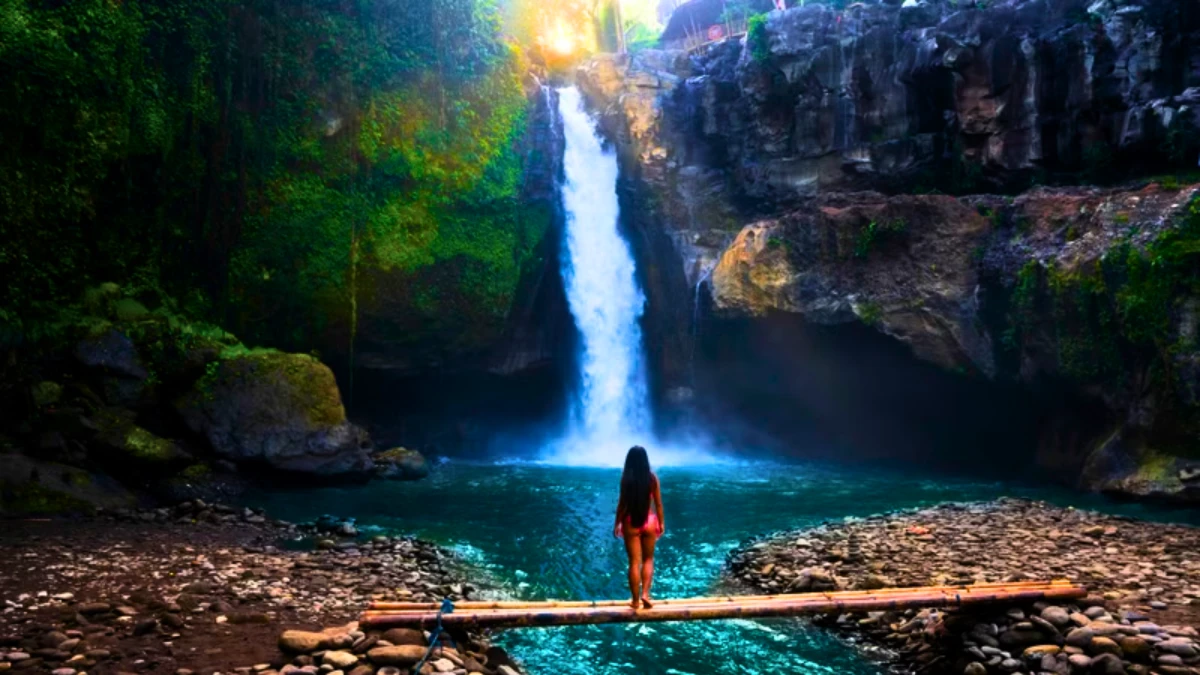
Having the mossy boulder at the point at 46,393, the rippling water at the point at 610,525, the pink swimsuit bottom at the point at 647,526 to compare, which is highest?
the mossy boulder at the point at 46,393

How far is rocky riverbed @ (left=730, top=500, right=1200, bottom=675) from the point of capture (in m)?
6.89

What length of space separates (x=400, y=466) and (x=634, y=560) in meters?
13.4

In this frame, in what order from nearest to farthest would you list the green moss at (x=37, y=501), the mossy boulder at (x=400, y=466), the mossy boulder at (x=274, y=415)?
the green moss at (x=37, y=501)
the mossy boulder at (x=274, y=415)
the mossy boulder at (x=400, y=466)

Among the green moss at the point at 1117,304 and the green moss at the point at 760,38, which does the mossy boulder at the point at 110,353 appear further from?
the green moss at the point at 1117,304

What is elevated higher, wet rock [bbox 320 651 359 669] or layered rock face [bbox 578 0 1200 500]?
layered rock face [bbox 578 0 1200 500]

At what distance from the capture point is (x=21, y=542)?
10.7 meters

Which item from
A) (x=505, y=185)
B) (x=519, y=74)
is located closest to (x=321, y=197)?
(x=505, y=185)

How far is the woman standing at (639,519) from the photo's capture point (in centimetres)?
718

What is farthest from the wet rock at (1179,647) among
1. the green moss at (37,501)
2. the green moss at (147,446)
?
the green moss at (147,446)

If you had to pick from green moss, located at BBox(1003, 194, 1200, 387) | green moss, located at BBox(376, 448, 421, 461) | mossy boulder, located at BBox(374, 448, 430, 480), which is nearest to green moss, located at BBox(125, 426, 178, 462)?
mossy boulder, located at BBox(374, 448, 430, 480)

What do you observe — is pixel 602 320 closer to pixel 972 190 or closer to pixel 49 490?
pixel 972 190

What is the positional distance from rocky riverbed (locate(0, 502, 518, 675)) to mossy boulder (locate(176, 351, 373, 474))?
10.6ft

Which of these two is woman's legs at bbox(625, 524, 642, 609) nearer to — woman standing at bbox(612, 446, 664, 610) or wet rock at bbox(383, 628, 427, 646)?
woman standing at bbox(612, 446, 664, 610)

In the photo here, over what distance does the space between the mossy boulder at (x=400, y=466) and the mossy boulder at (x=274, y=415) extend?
928mm
